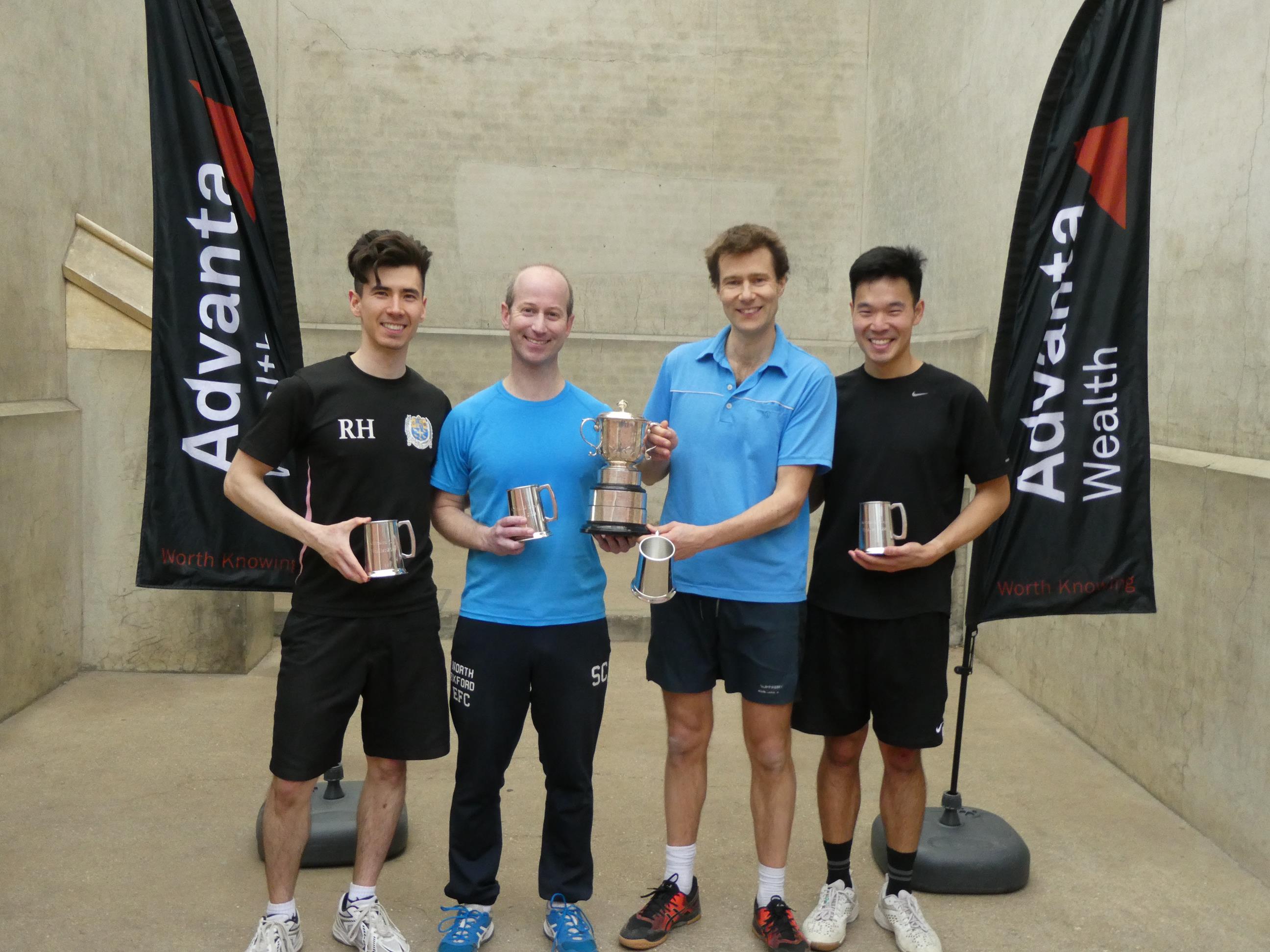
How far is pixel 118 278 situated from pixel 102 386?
611 millimetres

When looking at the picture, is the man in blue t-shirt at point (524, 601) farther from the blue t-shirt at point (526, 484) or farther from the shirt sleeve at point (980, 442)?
the shirt sleeve at point (980, 442)

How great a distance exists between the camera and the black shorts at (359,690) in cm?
290

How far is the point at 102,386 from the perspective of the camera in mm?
5867

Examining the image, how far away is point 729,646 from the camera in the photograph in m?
3.13

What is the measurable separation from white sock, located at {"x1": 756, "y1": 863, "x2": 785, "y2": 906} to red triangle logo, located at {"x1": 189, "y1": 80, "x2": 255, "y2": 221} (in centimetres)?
274

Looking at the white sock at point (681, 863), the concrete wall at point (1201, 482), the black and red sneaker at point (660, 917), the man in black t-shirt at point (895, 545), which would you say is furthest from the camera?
the concrete wall at point (1201, 482)

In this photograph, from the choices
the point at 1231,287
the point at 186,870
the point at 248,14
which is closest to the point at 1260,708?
the point at 1231,287

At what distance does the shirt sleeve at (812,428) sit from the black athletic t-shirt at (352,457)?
103cm

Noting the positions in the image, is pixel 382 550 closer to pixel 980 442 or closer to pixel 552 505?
pixel 552 505

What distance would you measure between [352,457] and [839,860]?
6.44 ft

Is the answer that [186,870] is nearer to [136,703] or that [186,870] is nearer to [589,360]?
[136,703]

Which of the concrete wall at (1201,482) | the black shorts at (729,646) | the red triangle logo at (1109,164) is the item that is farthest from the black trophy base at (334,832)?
the red triangle logo at (1109,164)

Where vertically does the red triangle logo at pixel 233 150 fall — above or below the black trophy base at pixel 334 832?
above

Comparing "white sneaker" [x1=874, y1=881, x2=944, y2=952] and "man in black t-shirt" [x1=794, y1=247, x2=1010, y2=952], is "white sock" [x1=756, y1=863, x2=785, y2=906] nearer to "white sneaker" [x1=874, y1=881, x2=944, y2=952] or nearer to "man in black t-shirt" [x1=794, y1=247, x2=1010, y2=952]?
"man in black t-shirt" [x1=794, y1=247, x2=1010, y2=952]
